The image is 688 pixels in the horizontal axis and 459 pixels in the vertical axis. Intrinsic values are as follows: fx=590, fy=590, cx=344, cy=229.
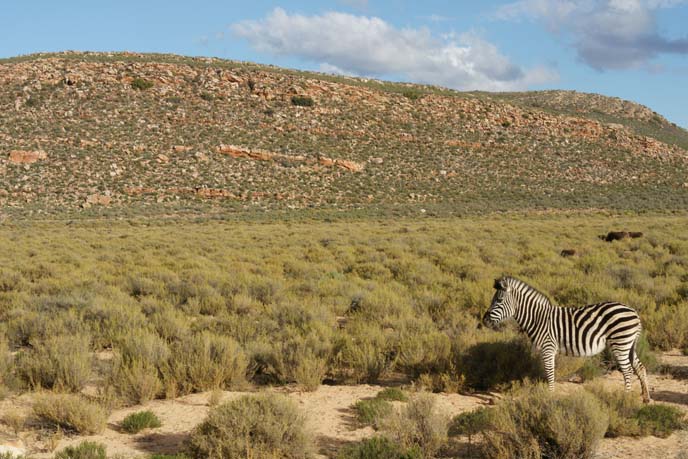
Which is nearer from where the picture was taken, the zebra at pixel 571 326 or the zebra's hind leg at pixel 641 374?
the zebra's hind leg at pixel 641 374

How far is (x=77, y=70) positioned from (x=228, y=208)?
88.3ft

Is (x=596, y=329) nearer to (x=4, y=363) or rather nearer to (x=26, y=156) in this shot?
(x=4, y=363)

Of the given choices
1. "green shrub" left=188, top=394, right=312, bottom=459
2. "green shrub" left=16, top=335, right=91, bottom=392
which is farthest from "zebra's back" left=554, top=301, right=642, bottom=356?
"green shrub" left=16, top=335, right=91, bottom=392

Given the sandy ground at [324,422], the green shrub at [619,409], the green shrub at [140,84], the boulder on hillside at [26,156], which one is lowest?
the sandy ground at [324,422]

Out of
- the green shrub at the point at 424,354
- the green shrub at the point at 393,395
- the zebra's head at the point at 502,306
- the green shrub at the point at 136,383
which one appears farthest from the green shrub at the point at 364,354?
the green shrub at the point at 136,383

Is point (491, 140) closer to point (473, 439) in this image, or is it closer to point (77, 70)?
point (77, 70)

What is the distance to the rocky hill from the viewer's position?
4716 cm

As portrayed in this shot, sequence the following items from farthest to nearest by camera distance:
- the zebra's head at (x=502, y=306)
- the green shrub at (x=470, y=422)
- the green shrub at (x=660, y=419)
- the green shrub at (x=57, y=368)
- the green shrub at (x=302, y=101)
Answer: the green shrub at (x=302, y=101)
the zebra's head at (x=502, y=306)
the green shrub at (x=57, y=368)
the green shrub at (x=660, y=419)
the green shrub at (x=470, y=422)

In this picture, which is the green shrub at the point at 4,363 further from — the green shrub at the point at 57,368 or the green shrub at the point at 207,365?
the green shrub at the point at 207,365

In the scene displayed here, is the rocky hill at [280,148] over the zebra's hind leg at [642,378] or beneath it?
over

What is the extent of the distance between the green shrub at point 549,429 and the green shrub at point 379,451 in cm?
73

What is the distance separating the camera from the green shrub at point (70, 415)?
19.7ft

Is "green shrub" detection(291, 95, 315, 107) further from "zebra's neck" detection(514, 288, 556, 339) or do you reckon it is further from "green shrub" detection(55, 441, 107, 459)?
"green shrub" detection(55, 441, 107, 459)

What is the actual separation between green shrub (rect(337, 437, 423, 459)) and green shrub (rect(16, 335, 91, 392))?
3.78 metres
